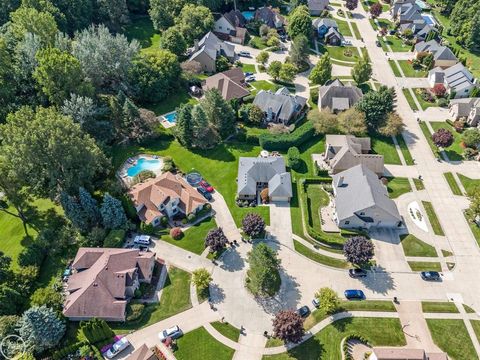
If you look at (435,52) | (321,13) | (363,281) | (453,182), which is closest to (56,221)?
(363,281)

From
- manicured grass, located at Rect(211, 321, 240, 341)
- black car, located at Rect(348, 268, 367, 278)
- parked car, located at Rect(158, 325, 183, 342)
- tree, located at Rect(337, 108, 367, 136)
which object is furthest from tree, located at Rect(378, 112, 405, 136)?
parked car, located at Rect(158, 325, 183, 342)

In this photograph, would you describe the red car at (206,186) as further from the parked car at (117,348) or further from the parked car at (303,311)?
the parked car at (117,348)

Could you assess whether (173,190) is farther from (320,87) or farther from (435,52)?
(435,52)

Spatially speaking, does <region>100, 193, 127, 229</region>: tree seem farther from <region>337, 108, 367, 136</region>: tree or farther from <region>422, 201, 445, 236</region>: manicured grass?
<region>422, 201, 445, 236</region>: manicured grass

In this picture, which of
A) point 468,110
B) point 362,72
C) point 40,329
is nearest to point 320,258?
point 40,329

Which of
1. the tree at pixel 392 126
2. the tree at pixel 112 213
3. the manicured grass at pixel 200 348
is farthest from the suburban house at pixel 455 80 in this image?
the tree at pixel 112 213

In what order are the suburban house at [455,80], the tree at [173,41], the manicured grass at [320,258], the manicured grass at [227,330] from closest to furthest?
1. the manicured grass at [227,330]
2. the manicured grass at [320,258]
3. the suburban house at [455,80]
4. the tree at [173,41]

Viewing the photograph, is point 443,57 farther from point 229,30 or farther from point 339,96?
point 229,30
